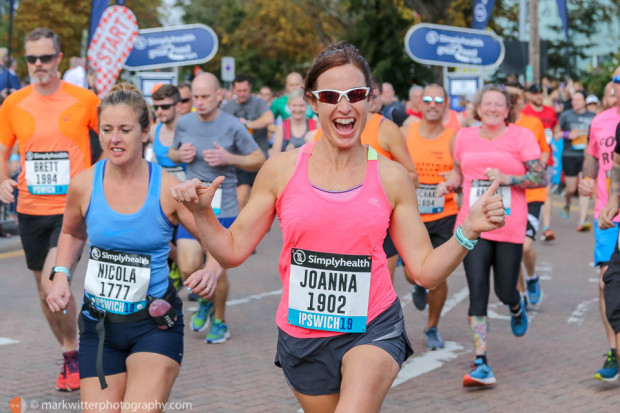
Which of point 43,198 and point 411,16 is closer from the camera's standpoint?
point 43,198

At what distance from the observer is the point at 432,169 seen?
8242 millimetres

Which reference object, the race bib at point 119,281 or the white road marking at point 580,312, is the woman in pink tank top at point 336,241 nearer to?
the race bib at point 119,281

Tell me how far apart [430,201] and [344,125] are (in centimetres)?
438

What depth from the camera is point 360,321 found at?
3.84m

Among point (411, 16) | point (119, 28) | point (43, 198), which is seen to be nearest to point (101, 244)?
point (43, 198)

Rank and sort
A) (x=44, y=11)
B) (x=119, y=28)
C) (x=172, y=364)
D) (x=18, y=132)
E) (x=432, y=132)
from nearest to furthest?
(x=172, y=364) < (x=18, y=132) < (x=432, y=132) < (x=119, y=28) < (x=44, y=11)

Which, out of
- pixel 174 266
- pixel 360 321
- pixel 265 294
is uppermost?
pixel 360 321

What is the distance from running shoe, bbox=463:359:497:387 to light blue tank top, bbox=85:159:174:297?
276 cm

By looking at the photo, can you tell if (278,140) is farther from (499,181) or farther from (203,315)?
(499,181)

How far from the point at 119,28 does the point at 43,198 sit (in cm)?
856

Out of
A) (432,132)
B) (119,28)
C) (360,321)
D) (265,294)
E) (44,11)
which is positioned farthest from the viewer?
(44,11)

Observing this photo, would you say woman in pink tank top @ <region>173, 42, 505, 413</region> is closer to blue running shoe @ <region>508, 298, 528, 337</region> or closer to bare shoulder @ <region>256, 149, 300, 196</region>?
bare shoulder @ <region>256, 149, 300, 196</region>

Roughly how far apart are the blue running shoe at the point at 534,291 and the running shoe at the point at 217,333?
321cm

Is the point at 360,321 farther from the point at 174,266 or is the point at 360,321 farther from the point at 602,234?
the point at 174,266
